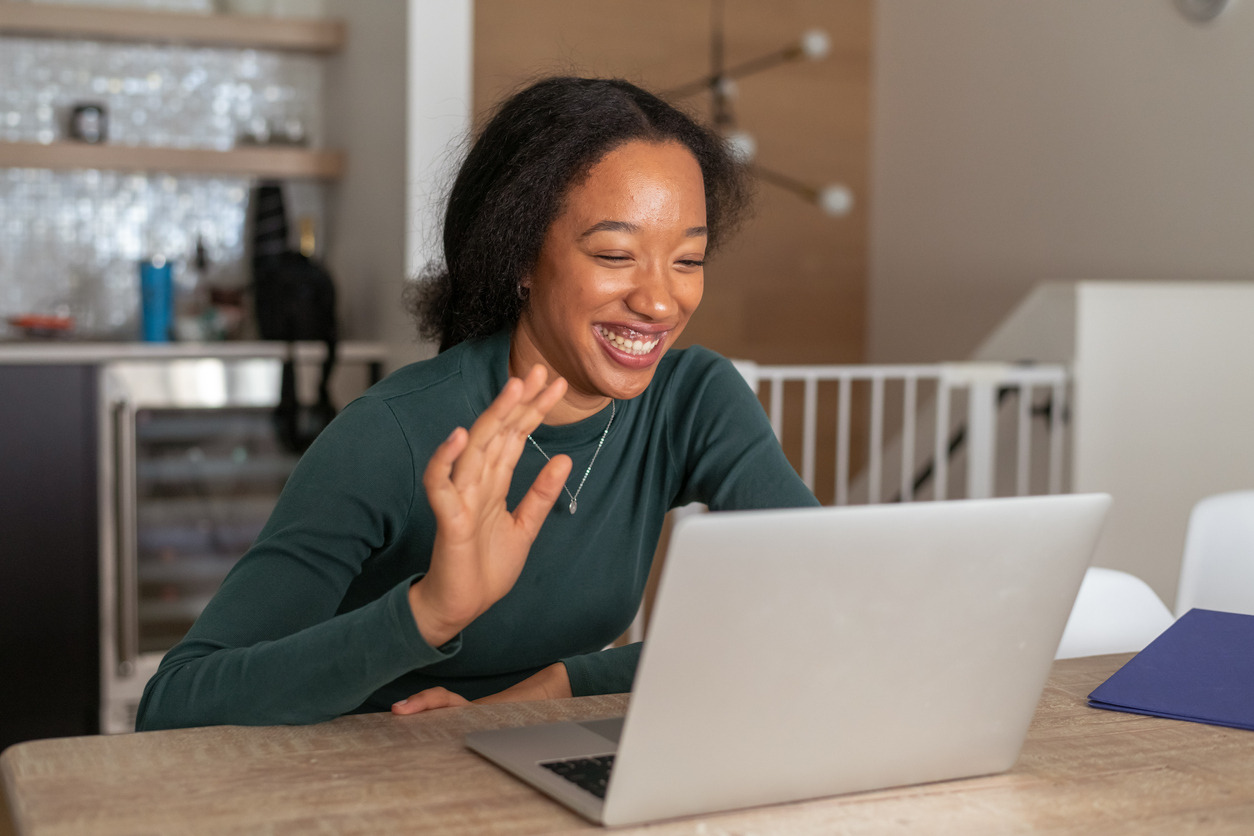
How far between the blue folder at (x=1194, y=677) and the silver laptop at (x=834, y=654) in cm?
24

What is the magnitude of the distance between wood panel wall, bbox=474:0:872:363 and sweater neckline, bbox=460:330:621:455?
124 inches

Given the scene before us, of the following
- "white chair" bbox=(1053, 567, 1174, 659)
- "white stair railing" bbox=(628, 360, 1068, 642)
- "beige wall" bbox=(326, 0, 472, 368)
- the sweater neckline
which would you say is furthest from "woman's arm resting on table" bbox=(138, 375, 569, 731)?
"white stair railing" bbox=(628, 360, 1068, 642)

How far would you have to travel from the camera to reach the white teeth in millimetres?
1219

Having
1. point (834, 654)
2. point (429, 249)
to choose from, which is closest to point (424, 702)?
point (834, 654)

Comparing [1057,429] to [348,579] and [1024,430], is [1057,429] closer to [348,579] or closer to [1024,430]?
[1024,430]

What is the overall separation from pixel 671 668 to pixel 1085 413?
247 centimetres

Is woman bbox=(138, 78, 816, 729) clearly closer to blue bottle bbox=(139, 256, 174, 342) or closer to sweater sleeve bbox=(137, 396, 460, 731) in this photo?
sweater sleeve bbox=(137, 396, 460, 731)

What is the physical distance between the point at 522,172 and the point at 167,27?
249 centimetres

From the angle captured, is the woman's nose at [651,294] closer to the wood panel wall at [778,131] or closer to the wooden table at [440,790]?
the wooden table at [440,790]

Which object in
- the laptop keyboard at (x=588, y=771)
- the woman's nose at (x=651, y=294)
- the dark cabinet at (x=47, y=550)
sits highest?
the woman's nose at (x=651, y=294)

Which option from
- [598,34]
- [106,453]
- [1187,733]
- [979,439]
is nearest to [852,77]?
[598,34]

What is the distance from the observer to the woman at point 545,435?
40.8 inches

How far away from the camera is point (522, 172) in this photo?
1217mm

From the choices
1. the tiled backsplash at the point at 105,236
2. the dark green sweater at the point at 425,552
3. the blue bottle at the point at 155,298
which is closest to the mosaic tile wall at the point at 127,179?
the tiled backsplash at the point at 105,236
